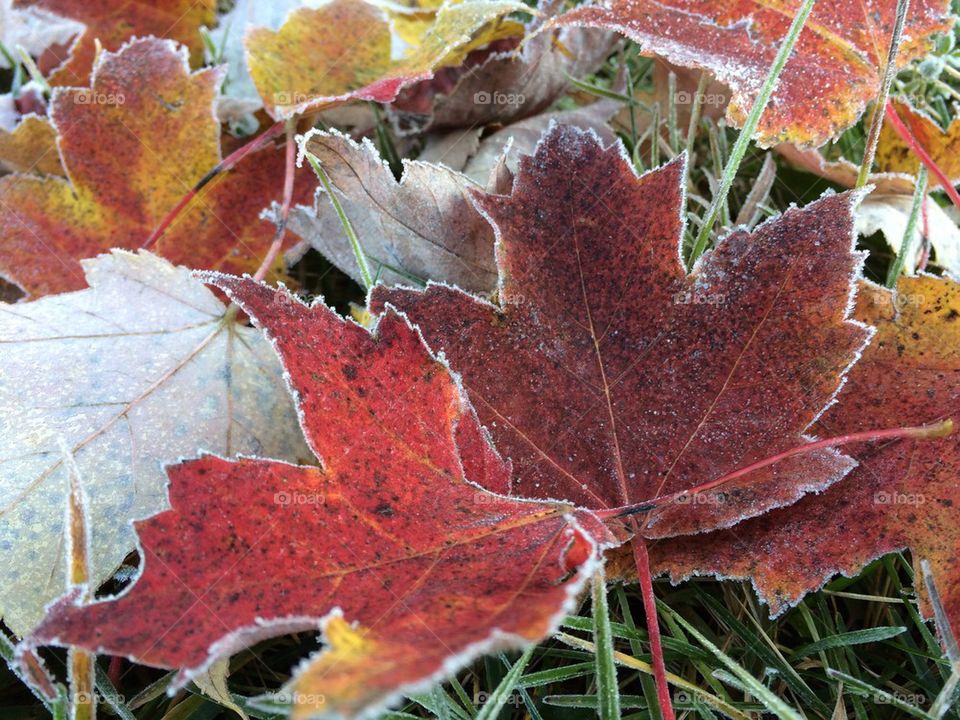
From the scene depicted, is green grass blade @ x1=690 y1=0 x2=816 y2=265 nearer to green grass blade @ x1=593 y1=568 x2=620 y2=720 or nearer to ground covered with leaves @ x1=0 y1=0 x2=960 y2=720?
ground covered with leaves @ x1=0 y1=0 x2=960 y2=720

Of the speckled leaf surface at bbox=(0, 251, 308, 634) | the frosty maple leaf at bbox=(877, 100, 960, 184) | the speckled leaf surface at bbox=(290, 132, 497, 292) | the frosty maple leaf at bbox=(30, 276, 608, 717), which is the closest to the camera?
the frosty maple leaf at bbox=(30, 276, 608, 717)

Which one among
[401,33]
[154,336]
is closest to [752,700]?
[154,336]

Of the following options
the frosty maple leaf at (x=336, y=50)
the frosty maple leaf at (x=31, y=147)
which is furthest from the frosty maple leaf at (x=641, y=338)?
the frosty maple leaf at (x=31, y=147)

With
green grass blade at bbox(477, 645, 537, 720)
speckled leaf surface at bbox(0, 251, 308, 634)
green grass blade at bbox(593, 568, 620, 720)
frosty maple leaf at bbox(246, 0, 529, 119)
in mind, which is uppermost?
frosty maple leaf at bbox(246, 0, 529, 119)

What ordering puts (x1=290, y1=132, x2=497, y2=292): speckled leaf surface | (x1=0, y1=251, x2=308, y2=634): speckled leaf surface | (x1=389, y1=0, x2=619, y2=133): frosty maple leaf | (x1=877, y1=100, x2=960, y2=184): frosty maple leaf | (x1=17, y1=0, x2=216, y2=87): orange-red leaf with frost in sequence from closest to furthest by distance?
(x1=0, y1=251, x2=308, y2=634): speckled leaf surface
(x1=290, y1=132, x2=497, y2=292): speckled leaf surface
(x1=877, y1=100, x2=960, y2=184): frosty maple leaf
(x1=389, y1=0, x2=619, y2=133): frosty maple leaf
(x1=17, y1=0, x2=216, y2=87): orange-red leaf with frost

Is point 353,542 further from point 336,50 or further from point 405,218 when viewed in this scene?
point 336,50

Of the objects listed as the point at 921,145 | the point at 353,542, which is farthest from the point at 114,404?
the point at 921,145

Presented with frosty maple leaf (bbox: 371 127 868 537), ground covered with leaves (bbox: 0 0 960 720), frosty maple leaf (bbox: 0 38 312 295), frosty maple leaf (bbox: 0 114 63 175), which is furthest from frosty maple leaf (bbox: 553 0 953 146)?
frosty maple leaf (bbox: 0 114 63 175)
